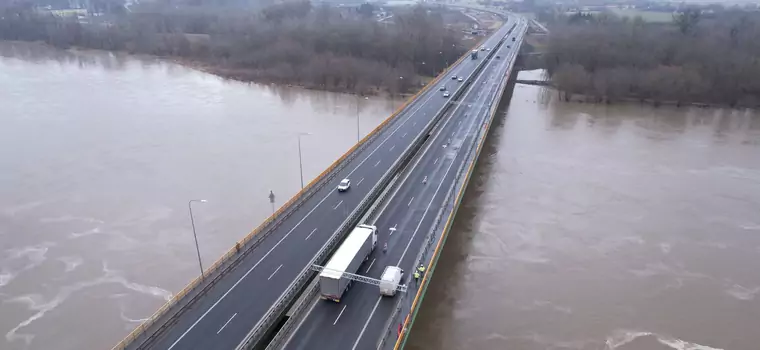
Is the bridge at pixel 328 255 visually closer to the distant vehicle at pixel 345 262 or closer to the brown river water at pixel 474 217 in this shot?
the distant vehicle at pixel 345 262

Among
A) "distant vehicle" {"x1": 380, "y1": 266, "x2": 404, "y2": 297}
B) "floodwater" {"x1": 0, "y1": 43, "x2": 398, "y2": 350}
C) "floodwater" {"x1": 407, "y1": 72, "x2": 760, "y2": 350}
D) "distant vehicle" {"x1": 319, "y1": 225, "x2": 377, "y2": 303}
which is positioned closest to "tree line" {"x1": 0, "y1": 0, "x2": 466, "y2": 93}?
"floodwater" {"x1": 0, "y1": 43, "x2": 398, "y2": 350}

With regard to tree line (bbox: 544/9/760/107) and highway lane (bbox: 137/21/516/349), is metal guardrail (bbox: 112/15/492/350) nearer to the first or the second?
highway lane (bbox: 137/21/516/349)

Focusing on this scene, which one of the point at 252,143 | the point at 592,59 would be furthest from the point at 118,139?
the point at 592,59

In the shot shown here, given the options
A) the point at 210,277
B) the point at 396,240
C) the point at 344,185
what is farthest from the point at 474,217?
the point at 210,277

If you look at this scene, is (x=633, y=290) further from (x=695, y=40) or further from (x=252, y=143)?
Answer: (x=695, y=40)

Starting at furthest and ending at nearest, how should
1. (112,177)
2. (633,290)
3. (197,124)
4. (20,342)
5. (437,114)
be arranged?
1. (197,124)
2. (437,114)
3. (112,177)
4. (633,290)
5. (20,342)

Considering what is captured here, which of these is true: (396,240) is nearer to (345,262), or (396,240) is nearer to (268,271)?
(345,262)
